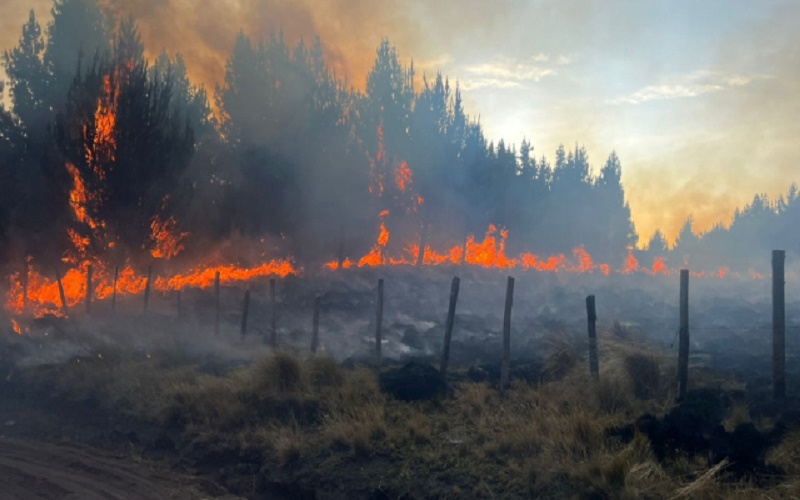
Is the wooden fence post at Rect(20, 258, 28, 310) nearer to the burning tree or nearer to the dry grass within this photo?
the burning tree

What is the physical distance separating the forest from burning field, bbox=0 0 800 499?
5.4 inches

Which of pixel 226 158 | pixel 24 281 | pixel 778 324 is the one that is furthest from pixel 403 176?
pixel 778 324

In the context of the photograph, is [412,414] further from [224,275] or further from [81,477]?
[224,275]

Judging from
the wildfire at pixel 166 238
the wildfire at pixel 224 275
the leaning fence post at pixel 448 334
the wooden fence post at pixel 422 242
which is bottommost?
the leaning fence post at pixel 448 334

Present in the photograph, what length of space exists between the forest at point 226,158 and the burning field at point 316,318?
14 cm

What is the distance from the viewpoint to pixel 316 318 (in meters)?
21.2

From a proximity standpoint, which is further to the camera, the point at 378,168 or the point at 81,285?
the point at 378,168

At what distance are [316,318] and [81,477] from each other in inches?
415

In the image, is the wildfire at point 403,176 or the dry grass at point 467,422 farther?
the wildfire at point 403,176

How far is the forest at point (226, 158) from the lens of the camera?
28688mm

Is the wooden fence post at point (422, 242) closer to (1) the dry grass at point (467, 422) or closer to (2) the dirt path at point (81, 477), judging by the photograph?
(1) the dry grass at point (467, 422)

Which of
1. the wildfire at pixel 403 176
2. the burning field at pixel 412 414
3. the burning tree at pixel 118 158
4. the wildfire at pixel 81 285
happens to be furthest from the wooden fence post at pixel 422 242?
the burning field at pixel 412 414

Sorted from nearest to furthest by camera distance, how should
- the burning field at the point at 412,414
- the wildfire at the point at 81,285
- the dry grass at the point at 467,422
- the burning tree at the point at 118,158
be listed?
the dry grass at the point at 467,422
the burning field at the point at 412,414
the burning tree at the point at 118,158
the wildfire at the point at 81,285

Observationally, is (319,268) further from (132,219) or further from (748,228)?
(748,228)
